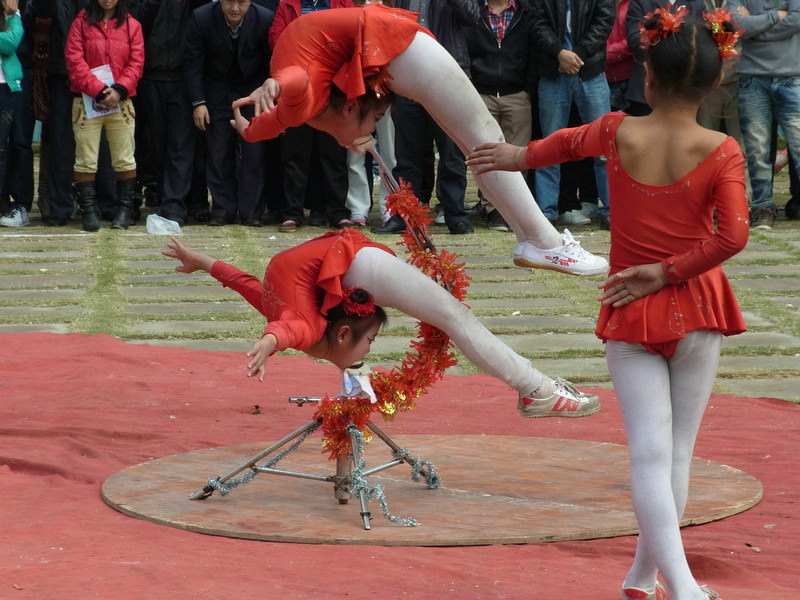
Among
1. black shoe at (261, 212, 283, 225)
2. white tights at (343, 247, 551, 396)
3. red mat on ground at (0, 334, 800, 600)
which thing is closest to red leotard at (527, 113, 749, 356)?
red mat on ground at (0, 334, 800, 600)

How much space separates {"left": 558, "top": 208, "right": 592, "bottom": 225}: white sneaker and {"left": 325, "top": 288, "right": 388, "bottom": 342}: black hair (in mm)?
6681

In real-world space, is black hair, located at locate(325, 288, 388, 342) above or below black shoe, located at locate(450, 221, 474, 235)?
above

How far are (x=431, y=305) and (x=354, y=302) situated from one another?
276 millimetres

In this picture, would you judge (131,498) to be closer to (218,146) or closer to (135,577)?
(135,577)

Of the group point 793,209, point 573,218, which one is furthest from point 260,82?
point 793,209

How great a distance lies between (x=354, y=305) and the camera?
4.80 m

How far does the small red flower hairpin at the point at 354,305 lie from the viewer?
4797 millimetres

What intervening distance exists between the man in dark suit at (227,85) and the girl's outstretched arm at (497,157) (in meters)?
6.16

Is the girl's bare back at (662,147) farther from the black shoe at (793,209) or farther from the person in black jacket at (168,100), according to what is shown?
the black shoe at (793,209)

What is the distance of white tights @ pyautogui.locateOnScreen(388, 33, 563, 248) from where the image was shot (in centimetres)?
490

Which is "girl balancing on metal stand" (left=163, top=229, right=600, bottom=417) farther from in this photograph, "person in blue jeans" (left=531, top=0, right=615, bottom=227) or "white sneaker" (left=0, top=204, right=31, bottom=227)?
"white sneaker" (left=0, top=204, right=31, bottom=227)

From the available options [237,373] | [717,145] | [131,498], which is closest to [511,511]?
[131,498]

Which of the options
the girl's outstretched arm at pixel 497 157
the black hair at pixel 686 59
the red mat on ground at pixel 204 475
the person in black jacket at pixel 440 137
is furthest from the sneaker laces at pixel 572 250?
the person in black jacket at pixel 440 137

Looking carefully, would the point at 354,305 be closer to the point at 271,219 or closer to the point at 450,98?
the point at 450,98
